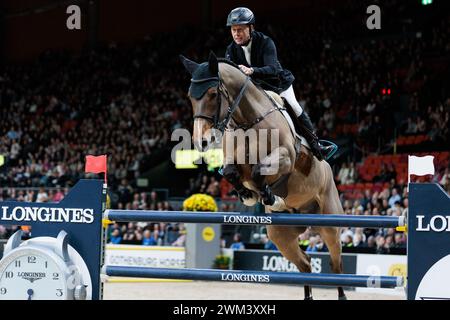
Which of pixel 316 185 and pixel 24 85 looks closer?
pixel 316 185

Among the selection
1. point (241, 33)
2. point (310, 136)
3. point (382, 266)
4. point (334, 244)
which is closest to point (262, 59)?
point (241, 33)

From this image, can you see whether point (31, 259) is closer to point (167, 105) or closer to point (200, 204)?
point (200, 204)

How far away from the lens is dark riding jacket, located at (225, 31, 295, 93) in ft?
24.4

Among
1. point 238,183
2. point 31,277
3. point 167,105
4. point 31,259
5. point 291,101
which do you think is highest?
point 167,105

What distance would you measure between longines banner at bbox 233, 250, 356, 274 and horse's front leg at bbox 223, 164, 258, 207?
7.48 metres

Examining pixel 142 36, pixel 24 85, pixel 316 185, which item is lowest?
pixel 316 185

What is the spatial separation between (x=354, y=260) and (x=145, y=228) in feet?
19.7

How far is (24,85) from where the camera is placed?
32281 millimetres

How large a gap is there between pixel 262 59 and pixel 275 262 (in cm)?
820

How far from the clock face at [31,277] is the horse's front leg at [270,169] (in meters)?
1.92

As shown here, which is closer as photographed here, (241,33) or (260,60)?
(241,33)

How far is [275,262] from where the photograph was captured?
15.2 m
